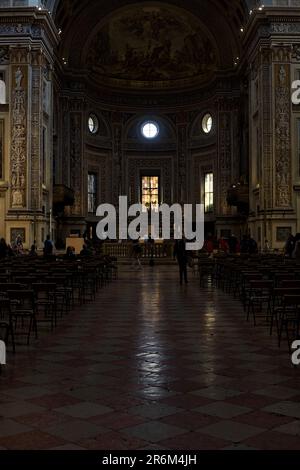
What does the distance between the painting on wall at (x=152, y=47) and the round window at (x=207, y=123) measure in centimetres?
317

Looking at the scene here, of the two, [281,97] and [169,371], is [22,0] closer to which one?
[281,97]

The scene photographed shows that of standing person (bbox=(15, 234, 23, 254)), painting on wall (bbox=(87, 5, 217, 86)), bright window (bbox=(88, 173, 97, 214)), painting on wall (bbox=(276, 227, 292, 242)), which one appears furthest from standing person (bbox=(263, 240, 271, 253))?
bright window (bbox=(88, 173, 97, 214))

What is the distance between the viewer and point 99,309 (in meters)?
14.6

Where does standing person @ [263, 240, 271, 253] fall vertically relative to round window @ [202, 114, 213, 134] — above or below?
below

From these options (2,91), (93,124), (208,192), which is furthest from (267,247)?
(93,124)

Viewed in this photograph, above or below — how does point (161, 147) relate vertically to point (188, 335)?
Result: above

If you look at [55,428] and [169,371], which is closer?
[55,428]

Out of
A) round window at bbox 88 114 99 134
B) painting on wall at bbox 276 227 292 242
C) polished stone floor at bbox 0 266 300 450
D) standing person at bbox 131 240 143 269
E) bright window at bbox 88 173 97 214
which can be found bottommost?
polished stone floor at bbox 0 266 300 450

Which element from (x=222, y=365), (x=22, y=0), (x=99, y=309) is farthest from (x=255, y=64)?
(x=222, y=365)

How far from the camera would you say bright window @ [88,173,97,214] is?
45.7m

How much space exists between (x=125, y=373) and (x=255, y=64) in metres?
28.5

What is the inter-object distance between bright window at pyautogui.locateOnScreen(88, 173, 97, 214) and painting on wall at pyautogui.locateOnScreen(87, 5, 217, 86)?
780 cm

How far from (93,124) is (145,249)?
42.2 ft

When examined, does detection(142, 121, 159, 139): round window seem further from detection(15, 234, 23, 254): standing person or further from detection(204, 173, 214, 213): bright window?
detection(15, 234, 23, 254): standing person
